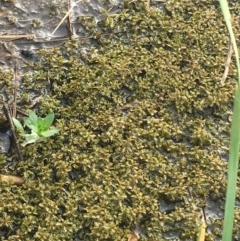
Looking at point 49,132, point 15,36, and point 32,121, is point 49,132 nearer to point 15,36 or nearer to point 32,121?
point 32,121

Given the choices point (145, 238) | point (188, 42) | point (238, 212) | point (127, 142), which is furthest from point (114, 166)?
point (188, 42)


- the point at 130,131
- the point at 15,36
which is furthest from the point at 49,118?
the point at 15,36

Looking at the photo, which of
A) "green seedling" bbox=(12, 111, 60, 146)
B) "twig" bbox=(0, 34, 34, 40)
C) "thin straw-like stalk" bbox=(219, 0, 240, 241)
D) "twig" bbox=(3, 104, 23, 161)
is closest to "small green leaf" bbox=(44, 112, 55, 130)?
"green seedling" bbox=(12, 111, 60, 146)

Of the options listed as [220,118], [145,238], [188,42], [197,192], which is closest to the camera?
[145,238]

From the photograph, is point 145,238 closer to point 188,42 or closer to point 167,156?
point 167,156

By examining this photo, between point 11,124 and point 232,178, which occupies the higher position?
point 232,178

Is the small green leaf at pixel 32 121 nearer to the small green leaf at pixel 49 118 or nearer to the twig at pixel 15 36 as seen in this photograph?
the small green leaf at pixel 49 118
